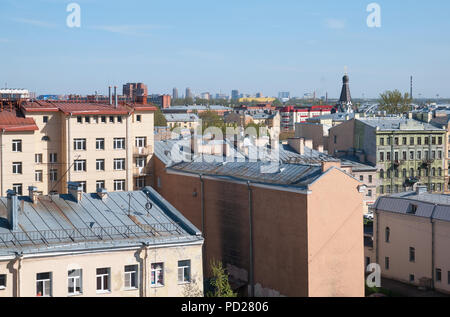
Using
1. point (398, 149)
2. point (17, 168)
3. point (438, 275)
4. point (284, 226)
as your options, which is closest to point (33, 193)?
point (284, 226)

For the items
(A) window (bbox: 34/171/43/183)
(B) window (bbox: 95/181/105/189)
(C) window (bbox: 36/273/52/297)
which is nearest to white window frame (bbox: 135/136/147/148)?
(B) window (bbox: 95/181/105/189)

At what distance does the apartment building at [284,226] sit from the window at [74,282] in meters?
7.48

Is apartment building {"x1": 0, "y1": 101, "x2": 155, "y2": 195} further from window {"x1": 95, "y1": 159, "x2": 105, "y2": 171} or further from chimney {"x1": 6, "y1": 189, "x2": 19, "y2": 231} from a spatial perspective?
chimney {"x1": 6, "y1": 189, "x2": 19, "y2": 231}

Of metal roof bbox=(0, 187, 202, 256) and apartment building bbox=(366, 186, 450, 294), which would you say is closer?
metal roof bbox=(0, 187, 202, 256)

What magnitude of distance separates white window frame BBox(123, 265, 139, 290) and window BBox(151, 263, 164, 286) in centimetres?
49

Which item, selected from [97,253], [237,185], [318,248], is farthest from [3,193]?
[318,248]

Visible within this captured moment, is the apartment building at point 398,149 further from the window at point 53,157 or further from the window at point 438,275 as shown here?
the window at point 53,157

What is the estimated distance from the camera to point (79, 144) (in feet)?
112

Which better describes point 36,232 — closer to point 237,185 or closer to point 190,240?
point 190,240

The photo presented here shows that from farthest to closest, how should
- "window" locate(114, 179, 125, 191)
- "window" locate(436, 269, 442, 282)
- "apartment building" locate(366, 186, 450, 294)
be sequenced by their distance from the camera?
1. "window" locate(114, 179, 125, 191)
2. "window" locate(436, 269, 442, 282)
3. "apartment building" locate(366, 186, 450, 294)

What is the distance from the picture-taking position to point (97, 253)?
19.0 metres

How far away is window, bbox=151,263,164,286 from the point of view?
774 inches

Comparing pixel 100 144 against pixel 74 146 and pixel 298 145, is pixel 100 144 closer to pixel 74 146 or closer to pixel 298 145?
pixel 74 146
